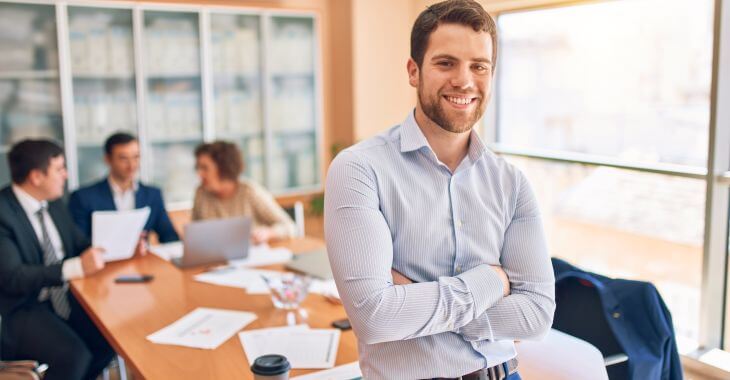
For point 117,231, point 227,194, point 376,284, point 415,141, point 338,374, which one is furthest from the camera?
point 227,194

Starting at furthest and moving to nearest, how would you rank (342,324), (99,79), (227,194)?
(99,79) < (227,194) < (342,324)

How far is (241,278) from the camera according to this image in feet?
9.26

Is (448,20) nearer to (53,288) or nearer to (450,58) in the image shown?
(450,58)

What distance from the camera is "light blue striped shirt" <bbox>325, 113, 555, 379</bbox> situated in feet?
4.72

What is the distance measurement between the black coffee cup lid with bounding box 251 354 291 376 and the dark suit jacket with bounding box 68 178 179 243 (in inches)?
87.6

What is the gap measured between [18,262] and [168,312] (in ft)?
2.48

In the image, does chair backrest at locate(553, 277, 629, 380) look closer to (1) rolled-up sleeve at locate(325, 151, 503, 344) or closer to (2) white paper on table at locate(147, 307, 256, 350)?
(1) rolled-up sleeve at locate(325, 151, 503, 344)

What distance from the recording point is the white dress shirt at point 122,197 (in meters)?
3.62

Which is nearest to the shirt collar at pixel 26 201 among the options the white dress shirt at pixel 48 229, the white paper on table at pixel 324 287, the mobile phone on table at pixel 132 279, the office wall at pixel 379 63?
the white dress shirt at pixel 48 229

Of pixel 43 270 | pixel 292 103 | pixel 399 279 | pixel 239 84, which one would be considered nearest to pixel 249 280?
pixel 43 270

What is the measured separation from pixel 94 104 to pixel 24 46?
0.51 meters

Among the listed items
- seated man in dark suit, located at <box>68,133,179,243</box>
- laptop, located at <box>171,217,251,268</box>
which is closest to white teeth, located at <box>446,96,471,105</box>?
laptop, located at <box>171,217,251,268</box>

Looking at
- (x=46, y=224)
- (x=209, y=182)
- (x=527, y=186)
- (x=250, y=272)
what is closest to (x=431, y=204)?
(x=527, y=186)

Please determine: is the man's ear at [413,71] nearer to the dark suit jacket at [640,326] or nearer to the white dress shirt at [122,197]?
the dark suit jacket at [640,326]
